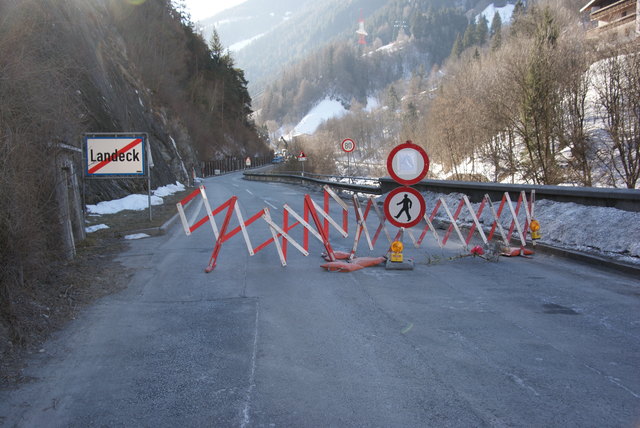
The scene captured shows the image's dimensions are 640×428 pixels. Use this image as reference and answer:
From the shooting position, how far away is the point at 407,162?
8.54m

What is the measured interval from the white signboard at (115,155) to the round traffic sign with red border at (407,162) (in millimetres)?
9162

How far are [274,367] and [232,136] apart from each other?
10037 cm

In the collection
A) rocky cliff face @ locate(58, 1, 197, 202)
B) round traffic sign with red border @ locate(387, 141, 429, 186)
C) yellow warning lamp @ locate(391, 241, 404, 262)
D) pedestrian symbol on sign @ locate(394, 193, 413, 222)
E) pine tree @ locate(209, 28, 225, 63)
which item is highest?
pine tree @ locate(209, 28, 225, 63)

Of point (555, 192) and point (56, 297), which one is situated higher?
point (555, 192)

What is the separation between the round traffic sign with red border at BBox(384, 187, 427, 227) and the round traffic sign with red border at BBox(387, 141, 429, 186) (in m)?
0.30

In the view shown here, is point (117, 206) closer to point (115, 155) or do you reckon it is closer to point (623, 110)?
point (115, 155)

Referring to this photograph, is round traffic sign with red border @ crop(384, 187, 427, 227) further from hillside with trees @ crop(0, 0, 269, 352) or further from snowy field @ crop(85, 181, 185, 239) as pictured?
snowy field @ crop(85, 181, 185, 239)

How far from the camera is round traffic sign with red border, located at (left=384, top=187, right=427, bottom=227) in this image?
Answer: 8719 mm

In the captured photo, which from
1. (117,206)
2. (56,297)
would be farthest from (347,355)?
(117,206)

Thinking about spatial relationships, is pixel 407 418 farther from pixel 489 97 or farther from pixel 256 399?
pixel 489 97

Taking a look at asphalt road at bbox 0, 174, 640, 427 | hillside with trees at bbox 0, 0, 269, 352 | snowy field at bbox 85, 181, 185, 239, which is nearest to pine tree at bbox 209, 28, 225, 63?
hillside with trees at bbox 0, 0, 269, 352

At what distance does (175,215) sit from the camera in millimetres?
16875

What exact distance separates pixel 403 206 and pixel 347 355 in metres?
4.52

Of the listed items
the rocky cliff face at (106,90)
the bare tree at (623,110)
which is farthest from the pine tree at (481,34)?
the bare tree at (623,110)
